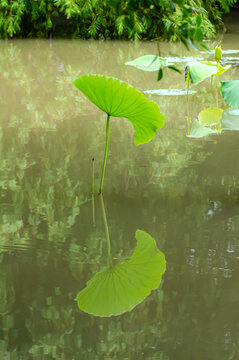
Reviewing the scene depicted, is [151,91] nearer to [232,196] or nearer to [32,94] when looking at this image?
[32,94]

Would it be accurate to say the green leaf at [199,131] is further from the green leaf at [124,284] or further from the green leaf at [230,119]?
the green leaf at [124,284]

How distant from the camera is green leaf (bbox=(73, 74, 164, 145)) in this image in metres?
2.11

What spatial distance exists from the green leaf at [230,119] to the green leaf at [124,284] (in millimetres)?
1693

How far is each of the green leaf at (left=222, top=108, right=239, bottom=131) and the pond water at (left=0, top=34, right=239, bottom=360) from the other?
0.18 metres

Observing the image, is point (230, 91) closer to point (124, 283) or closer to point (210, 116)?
point (210, 116)

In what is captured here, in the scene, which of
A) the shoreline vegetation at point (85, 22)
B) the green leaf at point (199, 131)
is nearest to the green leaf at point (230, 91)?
the green leaf at point (199, 131)

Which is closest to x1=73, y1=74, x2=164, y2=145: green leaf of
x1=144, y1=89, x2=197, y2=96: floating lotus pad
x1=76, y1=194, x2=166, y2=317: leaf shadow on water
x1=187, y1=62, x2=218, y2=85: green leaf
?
x1=76, y1=194, x2=166, y2=317: leaf shadow on water

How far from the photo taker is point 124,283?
1739mm

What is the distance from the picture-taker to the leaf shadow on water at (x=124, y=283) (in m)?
1.61

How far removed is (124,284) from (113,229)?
1.33 ft

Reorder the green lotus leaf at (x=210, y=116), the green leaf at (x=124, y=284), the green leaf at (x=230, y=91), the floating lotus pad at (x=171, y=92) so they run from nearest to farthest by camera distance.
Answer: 1. the green leaf at (x=124, y=284)
2. the green leaf at (x=230, y=91)
3. the green lotus leaf at (x=210, y=116)
4. the floating lotus pad at (x=171, y=92)

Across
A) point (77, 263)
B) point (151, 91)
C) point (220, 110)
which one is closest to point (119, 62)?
point (151, 91)

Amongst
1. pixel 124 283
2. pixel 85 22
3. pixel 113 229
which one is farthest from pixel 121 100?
pixel 85 22

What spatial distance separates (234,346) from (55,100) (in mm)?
2990
